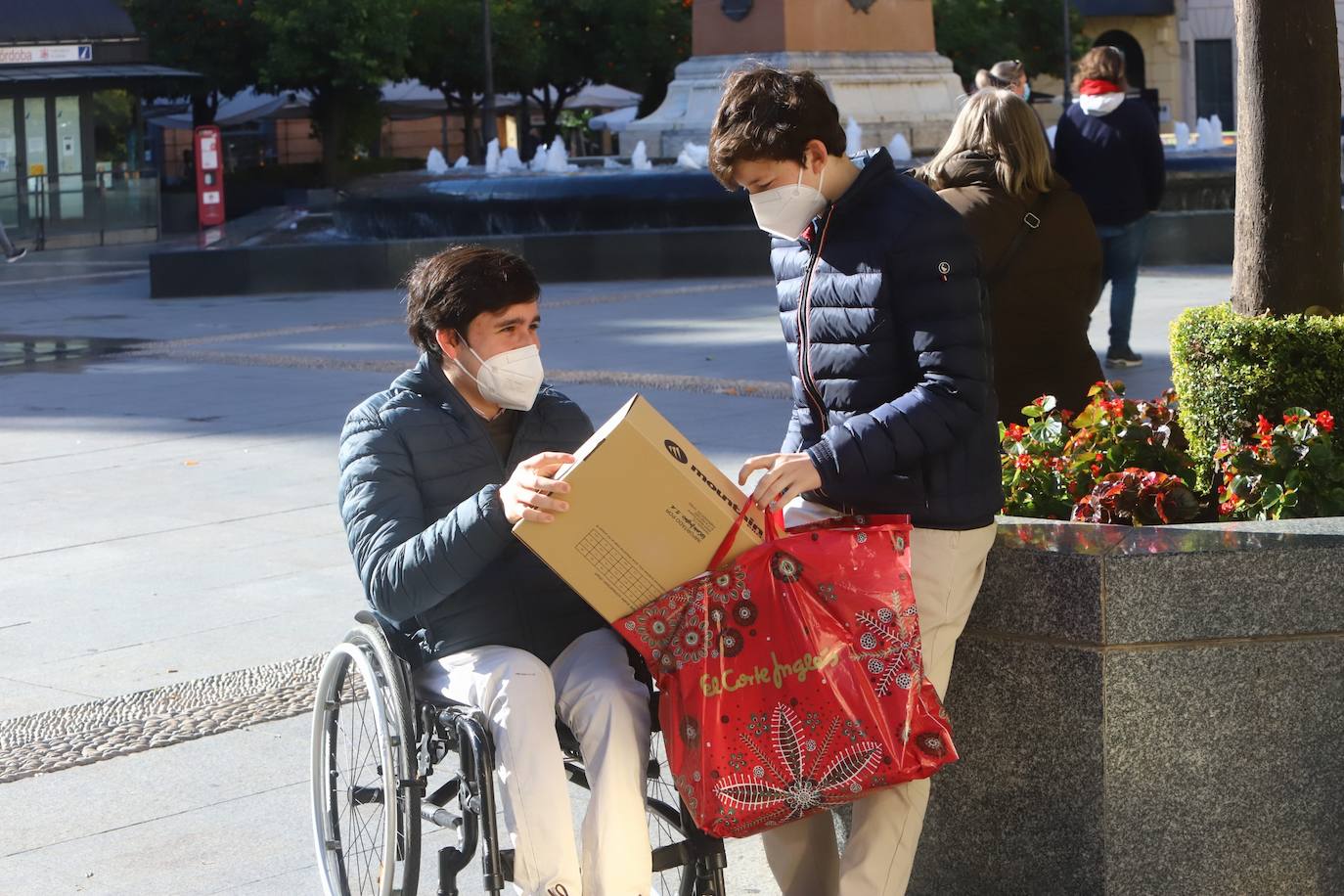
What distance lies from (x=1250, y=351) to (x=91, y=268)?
75.1ft

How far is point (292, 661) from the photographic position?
20.0ft

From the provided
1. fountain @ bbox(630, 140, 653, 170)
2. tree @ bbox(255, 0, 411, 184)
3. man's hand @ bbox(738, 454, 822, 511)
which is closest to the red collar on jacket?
man's hand @ bbox(738, 454, 822, 511)

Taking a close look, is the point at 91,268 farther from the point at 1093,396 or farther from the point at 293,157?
the point at 293,157

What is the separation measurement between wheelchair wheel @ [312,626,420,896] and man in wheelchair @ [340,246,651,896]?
0.37ft

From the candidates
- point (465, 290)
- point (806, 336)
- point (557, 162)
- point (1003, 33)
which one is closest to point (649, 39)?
point (1003, 33)

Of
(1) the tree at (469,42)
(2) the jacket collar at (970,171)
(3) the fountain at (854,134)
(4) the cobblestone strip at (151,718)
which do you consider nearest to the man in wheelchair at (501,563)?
(4) the cobblestone strip at (151,718)

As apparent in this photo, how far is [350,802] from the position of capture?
4020mm

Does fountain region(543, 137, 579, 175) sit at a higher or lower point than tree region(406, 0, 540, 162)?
lower

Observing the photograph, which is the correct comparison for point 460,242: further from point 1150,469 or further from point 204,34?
point 204,34

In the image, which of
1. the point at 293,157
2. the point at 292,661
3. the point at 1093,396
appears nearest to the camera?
the point at 1093,396

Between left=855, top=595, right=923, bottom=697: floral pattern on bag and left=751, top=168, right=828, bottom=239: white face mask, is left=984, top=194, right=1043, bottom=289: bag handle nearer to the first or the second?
left=751, top=168, right=828, bottom=239: white face mask

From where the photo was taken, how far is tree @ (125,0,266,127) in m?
40.5

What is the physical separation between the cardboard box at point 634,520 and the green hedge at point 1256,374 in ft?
6.77

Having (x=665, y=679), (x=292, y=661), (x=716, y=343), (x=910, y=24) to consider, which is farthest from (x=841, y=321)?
(x=910, y=24)
